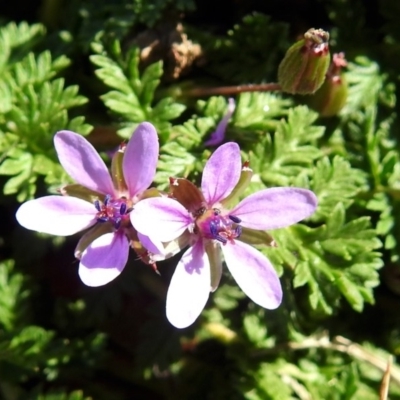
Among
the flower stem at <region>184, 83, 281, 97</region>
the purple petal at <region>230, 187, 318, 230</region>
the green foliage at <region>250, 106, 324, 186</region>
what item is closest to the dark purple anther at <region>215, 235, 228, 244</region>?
the purple petal at <region>230, 187, 318, 230</region>

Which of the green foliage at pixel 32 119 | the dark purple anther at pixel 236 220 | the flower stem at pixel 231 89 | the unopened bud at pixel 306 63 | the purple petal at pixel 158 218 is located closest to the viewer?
the purple petal at pixel 158 218

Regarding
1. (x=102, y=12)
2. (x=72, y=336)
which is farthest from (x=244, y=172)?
(x=72, y=336)

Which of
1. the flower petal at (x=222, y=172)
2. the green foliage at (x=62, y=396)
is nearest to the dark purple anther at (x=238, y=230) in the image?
the flower petal at (x=222, y=172)

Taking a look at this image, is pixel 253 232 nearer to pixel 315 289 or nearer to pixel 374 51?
pixel 315 289

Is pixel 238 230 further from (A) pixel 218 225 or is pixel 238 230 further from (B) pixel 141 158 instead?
(B) pixel 141 158

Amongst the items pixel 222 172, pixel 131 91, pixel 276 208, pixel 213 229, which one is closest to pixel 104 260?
pixel 213 229

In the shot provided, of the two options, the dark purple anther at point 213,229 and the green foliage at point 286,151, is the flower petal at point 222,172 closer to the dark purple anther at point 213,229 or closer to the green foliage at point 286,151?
the dark purple anther at point 213,229
